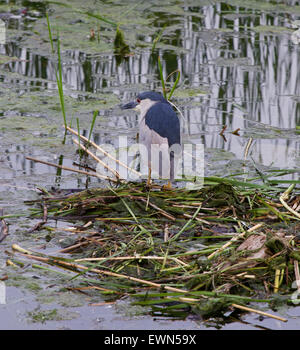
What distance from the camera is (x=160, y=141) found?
18.0ft

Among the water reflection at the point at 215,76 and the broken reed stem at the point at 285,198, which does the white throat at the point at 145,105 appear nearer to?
the water reflection at the point at 215,76

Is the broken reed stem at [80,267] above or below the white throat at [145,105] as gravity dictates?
below

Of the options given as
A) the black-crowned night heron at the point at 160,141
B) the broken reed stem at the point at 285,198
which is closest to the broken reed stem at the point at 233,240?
the broken reed stem at the point at 285,198

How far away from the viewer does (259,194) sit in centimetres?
507

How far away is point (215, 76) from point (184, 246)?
14.2 feet

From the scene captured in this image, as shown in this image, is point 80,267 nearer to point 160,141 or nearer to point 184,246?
point 184,246

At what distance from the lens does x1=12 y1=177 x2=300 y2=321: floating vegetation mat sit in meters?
3.96

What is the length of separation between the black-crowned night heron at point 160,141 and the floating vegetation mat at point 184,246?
192 millimetres

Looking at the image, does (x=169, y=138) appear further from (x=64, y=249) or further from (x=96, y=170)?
(x=64, y=249)

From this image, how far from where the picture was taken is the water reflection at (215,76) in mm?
6922

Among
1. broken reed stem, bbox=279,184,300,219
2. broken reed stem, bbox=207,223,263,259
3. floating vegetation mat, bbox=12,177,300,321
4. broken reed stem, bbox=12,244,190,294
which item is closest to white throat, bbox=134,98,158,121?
floating vegetation mat, bbox=12,177,300,321

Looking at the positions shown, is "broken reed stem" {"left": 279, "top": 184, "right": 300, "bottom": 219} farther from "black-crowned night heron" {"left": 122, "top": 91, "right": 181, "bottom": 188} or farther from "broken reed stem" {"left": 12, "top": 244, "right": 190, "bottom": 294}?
"broken reed stem" {"left": 12, "top": 244, "right": 190, "bottom": 294}
